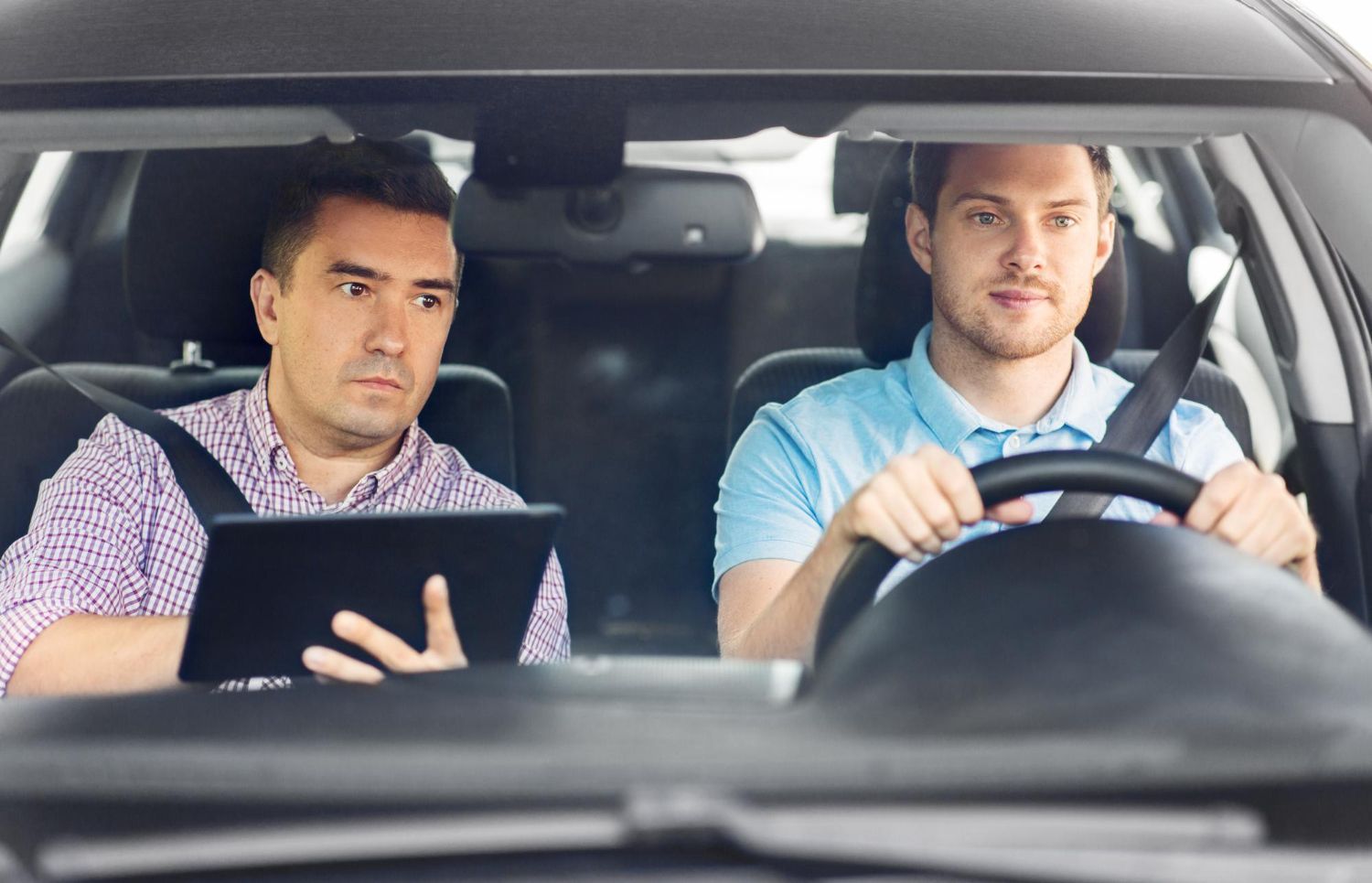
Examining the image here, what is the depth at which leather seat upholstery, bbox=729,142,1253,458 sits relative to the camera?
211 cm

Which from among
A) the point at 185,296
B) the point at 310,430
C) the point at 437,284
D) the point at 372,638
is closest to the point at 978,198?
the point at 437,284

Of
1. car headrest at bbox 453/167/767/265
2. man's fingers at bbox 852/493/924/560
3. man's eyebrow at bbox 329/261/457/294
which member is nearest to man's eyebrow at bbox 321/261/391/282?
man's eyebrow at bbox 329/261/457/294

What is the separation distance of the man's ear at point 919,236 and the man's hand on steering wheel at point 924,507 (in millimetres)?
733

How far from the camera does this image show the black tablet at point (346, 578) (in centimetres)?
120

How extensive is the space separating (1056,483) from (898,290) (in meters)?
0.87

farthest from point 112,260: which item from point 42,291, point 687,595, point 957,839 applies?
point 957,839

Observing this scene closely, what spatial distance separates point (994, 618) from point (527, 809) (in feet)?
1.22

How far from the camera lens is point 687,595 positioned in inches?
105

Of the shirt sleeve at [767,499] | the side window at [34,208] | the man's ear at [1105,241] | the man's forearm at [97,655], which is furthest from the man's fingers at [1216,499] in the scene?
the side window at [34,208]

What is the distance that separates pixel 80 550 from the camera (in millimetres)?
1836

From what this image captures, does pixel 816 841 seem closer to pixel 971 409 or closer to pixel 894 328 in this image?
pixel 971 409

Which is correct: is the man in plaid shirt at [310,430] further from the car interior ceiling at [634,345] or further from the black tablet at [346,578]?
the black tablet at [346,578]

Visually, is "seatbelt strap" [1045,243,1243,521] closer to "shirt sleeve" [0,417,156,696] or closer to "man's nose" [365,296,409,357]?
"man's nose" [365,296,409,357]

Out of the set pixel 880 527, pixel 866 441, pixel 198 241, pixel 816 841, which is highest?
pixel 198 241
